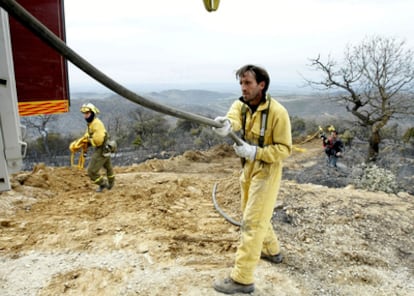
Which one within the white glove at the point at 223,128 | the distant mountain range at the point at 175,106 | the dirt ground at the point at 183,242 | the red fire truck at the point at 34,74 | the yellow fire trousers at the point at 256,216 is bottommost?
the distant mountain range at the point at 175,106

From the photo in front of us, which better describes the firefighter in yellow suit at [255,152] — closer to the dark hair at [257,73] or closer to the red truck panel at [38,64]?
the dark hair at [257,73]

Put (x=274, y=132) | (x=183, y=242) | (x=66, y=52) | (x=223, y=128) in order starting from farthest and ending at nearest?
(x=183, y=242) < (x=274, y=132) < (x=223, y=128) < (x=66, y=52)

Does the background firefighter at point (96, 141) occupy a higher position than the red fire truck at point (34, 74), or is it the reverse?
the red fire truck at point (34, 74)

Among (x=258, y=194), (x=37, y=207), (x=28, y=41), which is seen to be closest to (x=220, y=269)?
(x=258, y=194)

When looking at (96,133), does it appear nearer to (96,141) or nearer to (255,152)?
(96,141)

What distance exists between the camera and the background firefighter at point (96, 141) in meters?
5.80

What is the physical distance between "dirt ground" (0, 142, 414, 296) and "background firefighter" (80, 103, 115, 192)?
0.39m

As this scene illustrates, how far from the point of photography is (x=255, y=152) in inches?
105

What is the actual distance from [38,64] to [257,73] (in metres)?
1.59

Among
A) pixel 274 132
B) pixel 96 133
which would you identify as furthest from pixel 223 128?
pixel 96 133

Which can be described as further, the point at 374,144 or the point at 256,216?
the point at 374,144

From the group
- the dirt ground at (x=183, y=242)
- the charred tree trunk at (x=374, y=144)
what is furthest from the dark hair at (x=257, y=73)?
the charred tree trunk at (x=374, y=144)

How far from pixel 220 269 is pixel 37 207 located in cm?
323

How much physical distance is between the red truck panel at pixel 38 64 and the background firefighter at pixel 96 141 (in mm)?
3171
